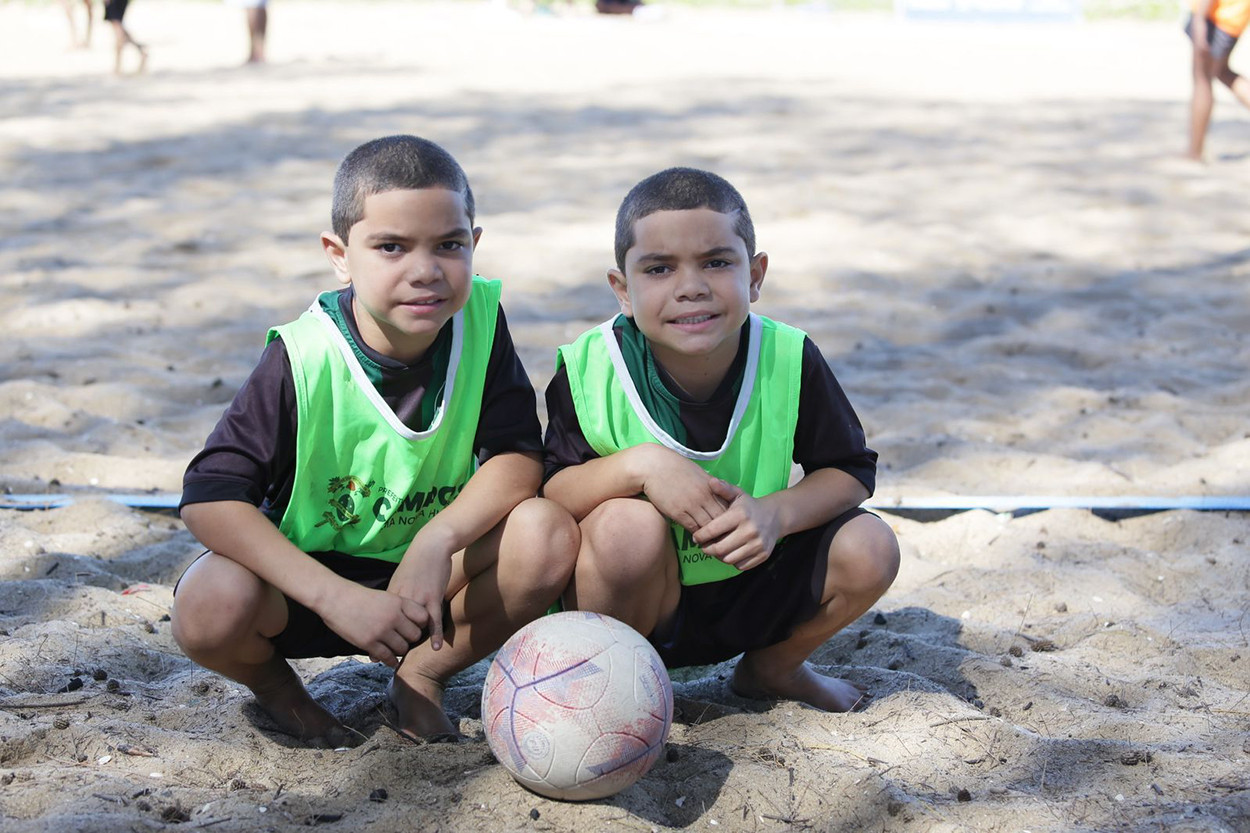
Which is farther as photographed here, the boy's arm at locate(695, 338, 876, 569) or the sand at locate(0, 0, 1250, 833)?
the boy's arm at locate(695, 338, 876, 569)

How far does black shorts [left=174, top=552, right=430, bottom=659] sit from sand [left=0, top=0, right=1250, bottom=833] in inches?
6.8

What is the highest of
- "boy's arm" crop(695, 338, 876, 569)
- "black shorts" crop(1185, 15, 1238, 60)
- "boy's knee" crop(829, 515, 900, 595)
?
"black shorts" crop(1185, 15, 1238, 60)

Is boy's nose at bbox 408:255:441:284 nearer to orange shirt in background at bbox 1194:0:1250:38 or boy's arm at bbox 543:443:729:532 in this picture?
boy's arm at bbox 543:443:729:532

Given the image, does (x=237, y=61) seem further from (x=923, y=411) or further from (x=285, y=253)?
(x=923, y=411)

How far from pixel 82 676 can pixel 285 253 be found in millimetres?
4422

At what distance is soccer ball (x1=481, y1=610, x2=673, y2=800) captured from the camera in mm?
2438

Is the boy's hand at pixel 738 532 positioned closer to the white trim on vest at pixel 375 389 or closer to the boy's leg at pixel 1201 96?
the white trim on vest at pixel 375 389

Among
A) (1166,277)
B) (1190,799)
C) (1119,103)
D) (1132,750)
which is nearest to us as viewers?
(1190,799)

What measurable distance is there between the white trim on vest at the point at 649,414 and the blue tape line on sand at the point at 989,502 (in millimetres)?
1300

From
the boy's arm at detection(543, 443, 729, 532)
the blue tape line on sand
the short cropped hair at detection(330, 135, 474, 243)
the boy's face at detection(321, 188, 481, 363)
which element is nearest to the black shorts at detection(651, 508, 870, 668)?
the boy's arm at detection(543, 443, 729, 532)

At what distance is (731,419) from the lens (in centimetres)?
302

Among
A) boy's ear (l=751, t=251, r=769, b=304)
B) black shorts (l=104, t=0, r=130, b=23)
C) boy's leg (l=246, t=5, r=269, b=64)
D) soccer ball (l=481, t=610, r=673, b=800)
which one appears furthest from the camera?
boy's leg (l=246, t=5, r=269, b=64)

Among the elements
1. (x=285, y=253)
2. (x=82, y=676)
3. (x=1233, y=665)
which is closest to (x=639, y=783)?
(x=82, y=676)

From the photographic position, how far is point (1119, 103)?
481 inches
